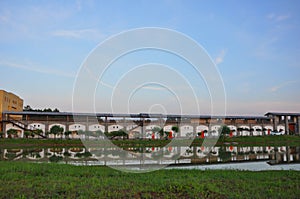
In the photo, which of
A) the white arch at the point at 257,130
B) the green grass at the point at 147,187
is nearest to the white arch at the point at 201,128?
the white arch at the point at 257,130

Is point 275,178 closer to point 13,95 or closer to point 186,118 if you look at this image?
point 186,118

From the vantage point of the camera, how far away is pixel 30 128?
3478cm

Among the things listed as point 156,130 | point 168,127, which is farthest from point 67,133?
point 168,127

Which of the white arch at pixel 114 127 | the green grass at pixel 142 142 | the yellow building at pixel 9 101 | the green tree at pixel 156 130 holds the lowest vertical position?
the green grass at pixel 142 142

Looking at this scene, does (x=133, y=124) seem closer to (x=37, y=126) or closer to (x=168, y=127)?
(x=168, y=127)

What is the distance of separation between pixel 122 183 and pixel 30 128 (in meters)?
30.5

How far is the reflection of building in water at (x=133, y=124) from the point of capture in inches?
1378

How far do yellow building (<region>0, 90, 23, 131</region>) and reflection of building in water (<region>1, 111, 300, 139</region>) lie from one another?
49.5 inches

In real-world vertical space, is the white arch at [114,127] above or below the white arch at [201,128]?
above

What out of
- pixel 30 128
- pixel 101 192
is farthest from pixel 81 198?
pixel 30 128

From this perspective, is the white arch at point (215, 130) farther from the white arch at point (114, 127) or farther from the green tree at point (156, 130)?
the white arch at point (114, 127)

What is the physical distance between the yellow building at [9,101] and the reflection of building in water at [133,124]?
1257 mm

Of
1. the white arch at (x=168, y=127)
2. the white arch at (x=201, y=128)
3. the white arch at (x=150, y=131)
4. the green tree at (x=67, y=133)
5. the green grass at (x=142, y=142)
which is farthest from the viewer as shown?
the white arch at (x=201, y=128)

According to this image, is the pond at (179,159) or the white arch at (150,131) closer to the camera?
the pond at (179,159)
